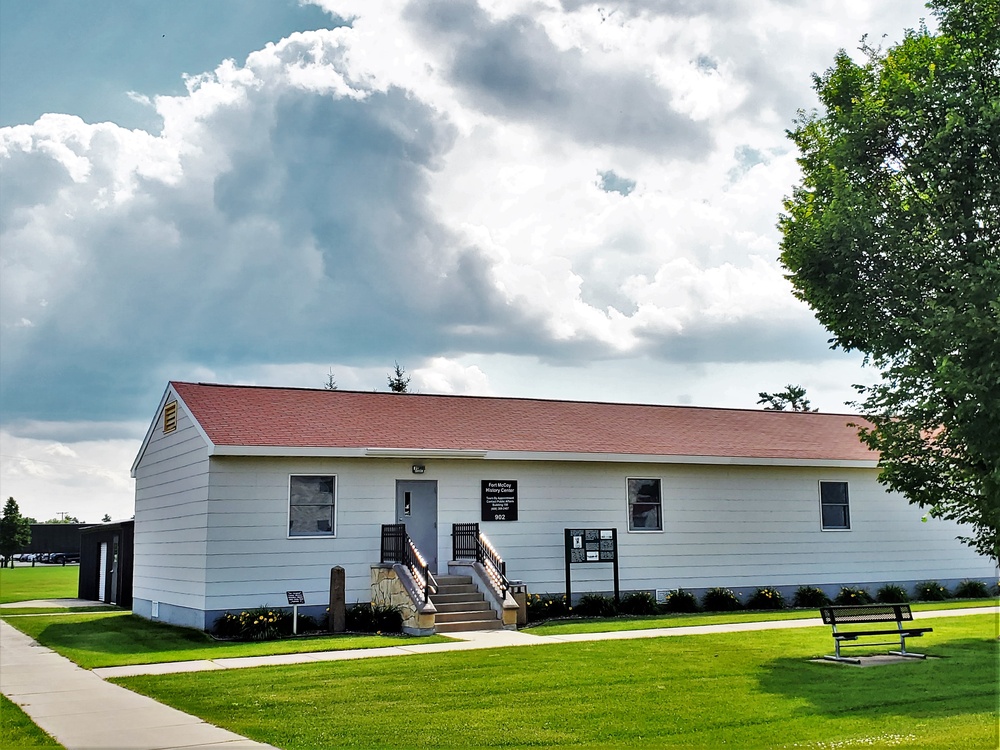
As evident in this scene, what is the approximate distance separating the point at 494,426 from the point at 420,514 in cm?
361

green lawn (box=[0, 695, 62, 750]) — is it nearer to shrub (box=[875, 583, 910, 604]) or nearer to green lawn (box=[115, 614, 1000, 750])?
green lawn (box=[115, 614, 1000, 750])

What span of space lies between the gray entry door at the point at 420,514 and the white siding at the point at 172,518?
401cm

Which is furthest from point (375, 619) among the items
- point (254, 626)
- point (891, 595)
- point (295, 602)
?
point (891, 595)

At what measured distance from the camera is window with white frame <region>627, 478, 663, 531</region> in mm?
23250

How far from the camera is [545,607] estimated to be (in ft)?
69.3

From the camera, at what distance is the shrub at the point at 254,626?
1831cm

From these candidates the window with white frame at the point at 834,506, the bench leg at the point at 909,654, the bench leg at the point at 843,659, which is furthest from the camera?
the window with white frame at the point at 834,506

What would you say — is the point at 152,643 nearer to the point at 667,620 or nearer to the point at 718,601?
the point at 667,620

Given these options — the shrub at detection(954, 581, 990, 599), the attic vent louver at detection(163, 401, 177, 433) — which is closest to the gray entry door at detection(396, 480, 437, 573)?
the attic vent louver at detection(163, 401, 177, 433)

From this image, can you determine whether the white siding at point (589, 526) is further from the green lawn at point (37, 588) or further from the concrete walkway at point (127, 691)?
the green lawn at point (37, 588)

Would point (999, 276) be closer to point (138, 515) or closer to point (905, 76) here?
point (905, 76)

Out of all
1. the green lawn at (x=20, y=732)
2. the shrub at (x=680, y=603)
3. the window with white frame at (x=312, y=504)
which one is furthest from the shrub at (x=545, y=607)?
the green lawn at (x=20, y=732)

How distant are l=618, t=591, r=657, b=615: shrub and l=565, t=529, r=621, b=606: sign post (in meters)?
0.17

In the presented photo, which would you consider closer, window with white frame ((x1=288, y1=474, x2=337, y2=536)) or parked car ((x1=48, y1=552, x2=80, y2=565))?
window with white frame ((x1=288, y1=474, x2=337, y2=536))
